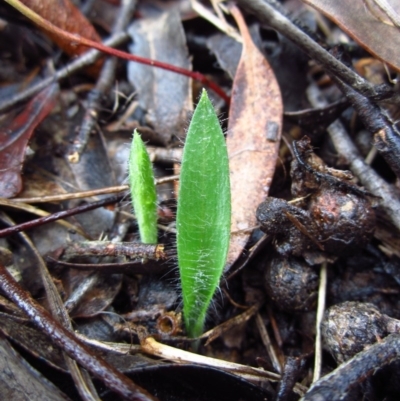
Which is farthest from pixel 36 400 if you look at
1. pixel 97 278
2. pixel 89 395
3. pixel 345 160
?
pixel 345 160

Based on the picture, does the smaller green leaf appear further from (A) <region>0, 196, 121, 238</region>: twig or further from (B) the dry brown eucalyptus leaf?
(B) the dry brown eucalyptus leaf

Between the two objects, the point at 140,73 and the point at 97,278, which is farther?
the point at 140,73

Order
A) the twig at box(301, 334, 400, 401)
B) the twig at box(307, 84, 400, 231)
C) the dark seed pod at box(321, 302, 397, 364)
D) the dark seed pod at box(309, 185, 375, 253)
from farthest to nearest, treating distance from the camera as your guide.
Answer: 1. the twig at box(307, 84, 400, 231)
2. the dark seed pod at box(309, 185, 375, 253)
3. the dark seed pod at box(321, 302, 397, 364)
4. the twig at box(301, 334, 400, 401)

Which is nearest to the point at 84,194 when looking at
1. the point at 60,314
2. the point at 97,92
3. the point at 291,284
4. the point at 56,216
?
the point at 56,216

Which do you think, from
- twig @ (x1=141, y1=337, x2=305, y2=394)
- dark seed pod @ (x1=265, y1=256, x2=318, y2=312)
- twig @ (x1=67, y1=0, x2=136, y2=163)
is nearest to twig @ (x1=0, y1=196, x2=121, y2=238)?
twig @ (x1=67, y1=0, x2=136, y2=163)

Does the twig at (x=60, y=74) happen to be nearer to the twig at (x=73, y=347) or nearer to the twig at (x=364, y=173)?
the twig at (x=73, y=347)

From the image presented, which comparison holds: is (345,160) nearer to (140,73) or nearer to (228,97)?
(228,97)
